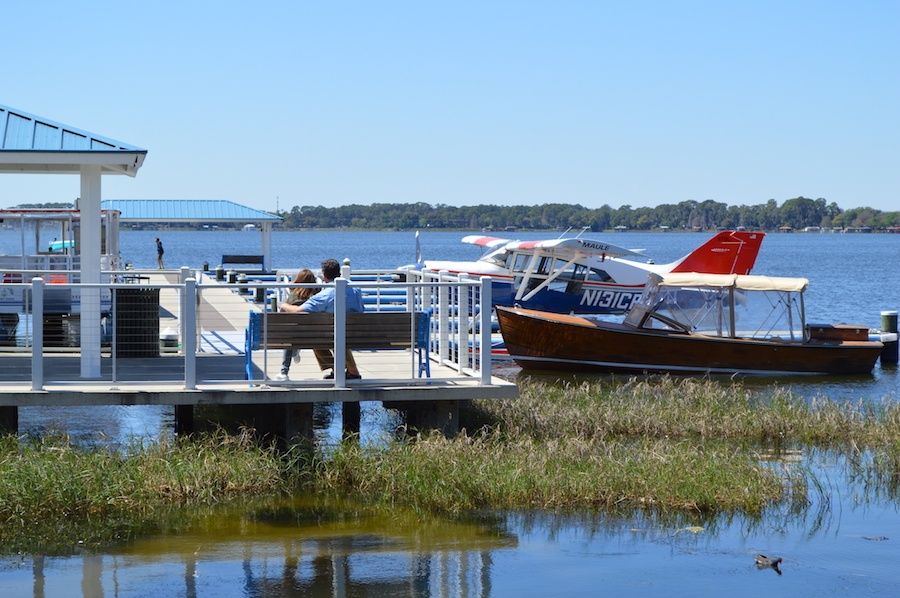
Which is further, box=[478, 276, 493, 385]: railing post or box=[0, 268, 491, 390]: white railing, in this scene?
box=[478, 276, 493, 385]: railing post

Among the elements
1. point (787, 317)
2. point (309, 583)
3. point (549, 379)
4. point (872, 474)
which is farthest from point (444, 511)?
point (787, 317)

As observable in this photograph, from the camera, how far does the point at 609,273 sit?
2920 centimetres

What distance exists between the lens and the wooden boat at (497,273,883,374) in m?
21.4

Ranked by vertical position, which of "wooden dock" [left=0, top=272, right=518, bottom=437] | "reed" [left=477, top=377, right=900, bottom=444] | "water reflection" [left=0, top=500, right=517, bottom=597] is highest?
→ "wooden dock" [left=0, top=272, right=518, bottom=437]

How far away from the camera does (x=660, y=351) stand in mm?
21656

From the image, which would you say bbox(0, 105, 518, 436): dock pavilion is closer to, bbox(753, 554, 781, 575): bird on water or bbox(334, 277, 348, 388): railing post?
bbox(334, 277, 348, 388): railing post

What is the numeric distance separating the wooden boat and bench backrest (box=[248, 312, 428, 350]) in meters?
11.2

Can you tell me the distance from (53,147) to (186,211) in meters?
26.4

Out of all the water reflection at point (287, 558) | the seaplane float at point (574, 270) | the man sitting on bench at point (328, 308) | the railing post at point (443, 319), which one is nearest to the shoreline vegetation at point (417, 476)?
the water reflection at point (287, 558)

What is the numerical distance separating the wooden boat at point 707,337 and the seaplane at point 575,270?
5039 millimetres

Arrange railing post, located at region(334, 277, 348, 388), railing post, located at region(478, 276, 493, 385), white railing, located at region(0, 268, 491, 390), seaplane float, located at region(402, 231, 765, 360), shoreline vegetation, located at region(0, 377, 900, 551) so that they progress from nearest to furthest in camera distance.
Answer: shoreline vegetation, located at region(0, 377, 900, 551), white railing, located at region(0, 268, 491, 390), railing post, located at region(334, 277, 348, 388), railing post, located at region(478, 276, 493, 385), seaplane float, located at region(402, 231, 765, 360)

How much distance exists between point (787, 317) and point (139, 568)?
16061mm

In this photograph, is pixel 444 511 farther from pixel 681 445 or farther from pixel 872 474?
pixel 872 474

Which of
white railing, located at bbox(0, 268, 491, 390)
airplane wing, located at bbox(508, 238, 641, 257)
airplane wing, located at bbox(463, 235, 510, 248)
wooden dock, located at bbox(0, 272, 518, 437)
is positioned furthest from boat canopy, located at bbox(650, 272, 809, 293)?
airplane wing, located at bbox(463, 235, 510, 248)
